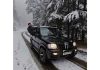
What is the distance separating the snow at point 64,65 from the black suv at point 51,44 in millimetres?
57

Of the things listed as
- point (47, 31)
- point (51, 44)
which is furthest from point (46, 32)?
point (51, 44)

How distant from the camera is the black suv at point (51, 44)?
6.98ft

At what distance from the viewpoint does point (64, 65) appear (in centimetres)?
216

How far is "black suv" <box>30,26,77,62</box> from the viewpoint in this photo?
6.98ft

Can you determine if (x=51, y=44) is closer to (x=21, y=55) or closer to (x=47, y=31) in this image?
(x=47, y=31)

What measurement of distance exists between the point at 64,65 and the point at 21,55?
1.43ft

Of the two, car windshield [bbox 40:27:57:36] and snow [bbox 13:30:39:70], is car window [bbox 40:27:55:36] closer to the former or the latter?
car windshield [bbox 40:27:57:36]

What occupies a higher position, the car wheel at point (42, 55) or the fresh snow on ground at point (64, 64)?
the car wheel at point (42, 55)

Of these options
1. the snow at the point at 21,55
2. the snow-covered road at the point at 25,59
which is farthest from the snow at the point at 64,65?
the snow at the point at 21,55

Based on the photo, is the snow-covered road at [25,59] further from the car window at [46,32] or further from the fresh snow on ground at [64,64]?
the car window at [46,32]

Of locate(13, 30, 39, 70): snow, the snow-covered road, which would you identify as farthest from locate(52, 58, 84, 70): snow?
locate(13, 30, 39, 70): snow
